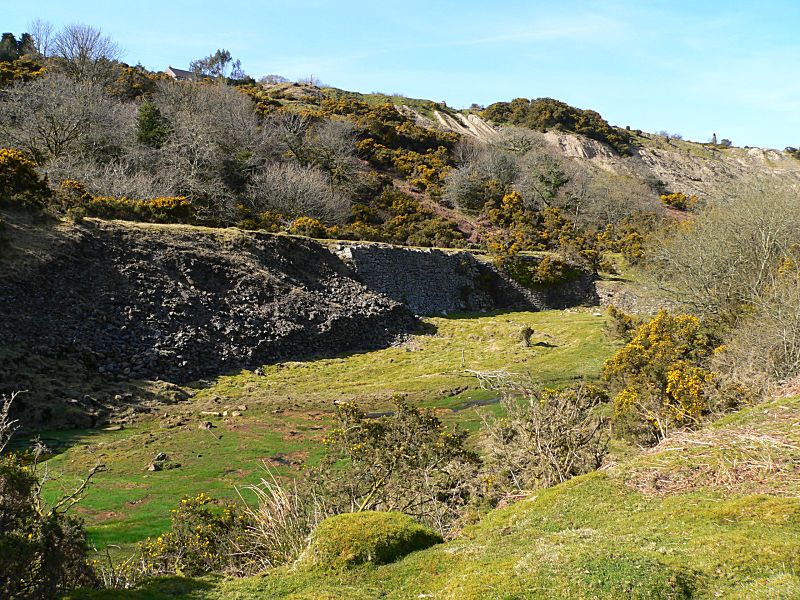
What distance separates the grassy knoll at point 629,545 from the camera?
4.52 m

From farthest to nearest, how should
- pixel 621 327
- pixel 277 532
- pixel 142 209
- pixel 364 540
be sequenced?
pixel 142 209 → pixel 621 327 → pixel 277 532 → pixel 364 540

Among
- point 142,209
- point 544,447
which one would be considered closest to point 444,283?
point 142,209

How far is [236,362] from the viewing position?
2239 cm

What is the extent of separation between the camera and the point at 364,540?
241 inches

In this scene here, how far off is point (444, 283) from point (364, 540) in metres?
28.9

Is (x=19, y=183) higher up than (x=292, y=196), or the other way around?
(x=292, y=196)

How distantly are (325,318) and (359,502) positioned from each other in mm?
18254

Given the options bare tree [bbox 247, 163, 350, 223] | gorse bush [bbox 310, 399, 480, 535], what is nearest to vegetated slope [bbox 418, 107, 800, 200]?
bare tree [bbox 247, 163, 350, 223]

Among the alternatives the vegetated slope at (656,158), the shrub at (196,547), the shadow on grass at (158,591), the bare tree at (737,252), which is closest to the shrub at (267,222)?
the bare tree at (737,252)

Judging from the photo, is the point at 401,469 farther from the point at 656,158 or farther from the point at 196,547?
the point at 656,158

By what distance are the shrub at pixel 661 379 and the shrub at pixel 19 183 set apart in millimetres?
23456

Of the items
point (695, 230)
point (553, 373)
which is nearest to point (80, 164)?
point (553, 373)

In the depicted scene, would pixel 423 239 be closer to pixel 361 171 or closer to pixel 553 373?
pixel 361 171

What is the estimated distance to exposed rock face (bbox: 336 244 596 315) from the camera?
32.3 metres
